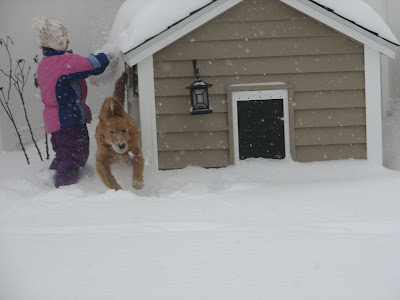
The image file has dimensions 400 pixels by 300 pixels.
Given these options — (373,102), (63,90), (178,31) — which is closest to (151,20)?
(178,31)

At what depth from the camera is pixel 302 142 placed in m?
6.25

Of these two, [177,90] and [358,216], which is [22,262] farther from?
[177,90]

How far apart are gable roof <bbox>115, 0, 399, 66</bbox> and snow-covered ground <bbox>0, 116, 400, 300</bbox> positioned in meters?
1.38

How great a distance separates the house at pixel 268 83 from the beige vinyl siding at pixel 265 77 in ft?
0.04

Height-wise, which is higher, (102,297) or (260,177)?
(260,177)

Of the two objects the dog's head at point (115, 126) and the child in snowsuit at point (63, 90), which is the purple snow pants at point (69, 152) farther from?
the dog's head at point (115, 126)

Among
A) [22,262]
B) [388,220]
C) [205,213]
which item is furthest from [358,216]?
→ [22,262]

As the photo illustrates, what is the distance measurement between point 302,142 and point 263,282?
3234 mm

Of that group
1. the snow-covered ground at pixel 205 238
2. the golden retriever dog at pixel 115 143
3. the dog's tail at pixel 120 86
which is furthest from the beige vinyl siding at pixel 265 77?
the dog's tail at pixel 120 86

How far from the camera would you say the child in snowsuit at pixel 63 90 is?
19.2 ft

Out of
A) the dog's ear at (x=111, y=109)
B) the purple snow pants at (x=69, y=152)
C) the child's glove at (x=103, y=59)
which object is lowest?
the purple snow pants at (x=69, y=152)

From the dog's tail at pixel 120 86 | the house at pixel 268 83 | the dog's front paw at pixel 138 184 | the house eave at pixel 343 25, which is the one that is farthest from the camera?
the dog's tail at pixel 120 86

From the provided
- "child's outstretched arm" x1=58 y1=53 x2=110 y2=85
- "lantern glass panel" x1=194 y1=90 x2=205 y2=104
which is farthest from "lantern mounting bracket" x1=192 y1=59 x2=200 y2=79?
"child's outstretched arm" x1=58 y1=53 x2=110 y2=85

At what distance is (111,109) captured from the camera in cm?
571
